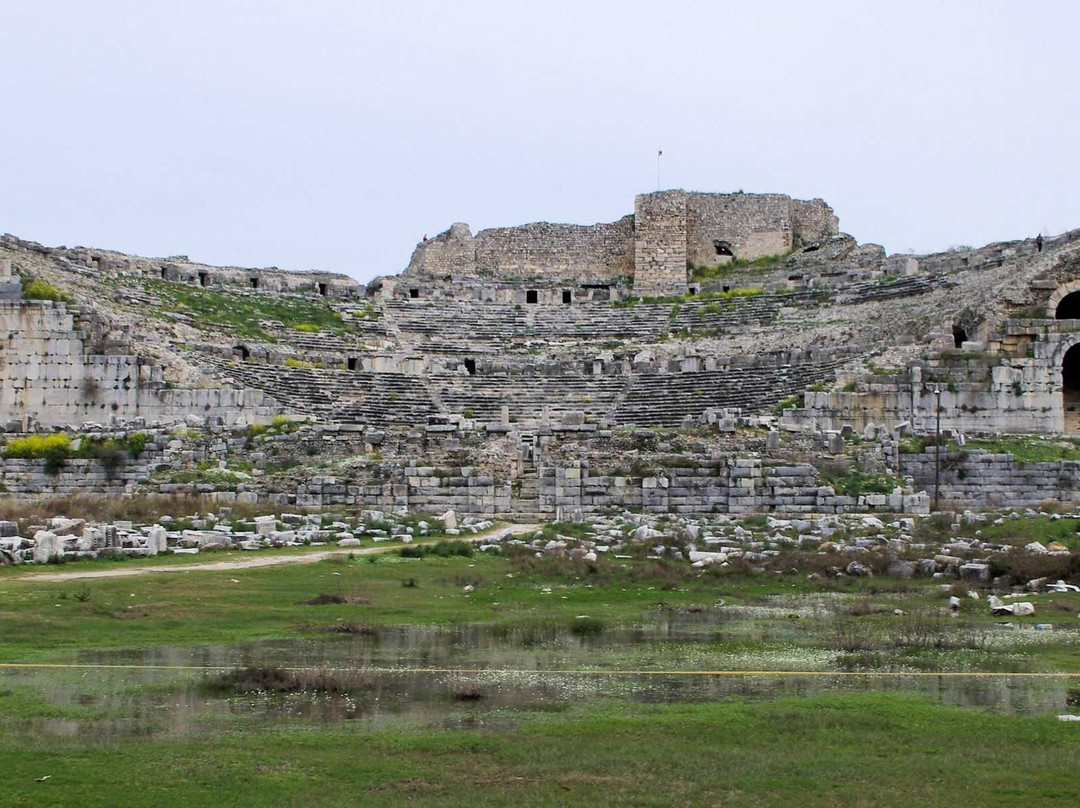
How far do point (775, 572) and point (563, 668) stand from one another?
6.36m

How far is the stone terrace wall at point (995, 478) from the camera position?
2288 cm

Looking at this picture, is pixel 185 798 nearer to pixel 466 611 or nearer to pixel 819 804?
pixel 819 804

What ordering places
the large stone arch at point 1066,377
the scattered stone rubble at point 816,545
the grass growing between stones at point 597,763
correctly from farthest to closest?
1. the large stone arch at point 1066,377
2. the scattered stone rubble at point 816,545
3. the grass growing between stones at point 597,763

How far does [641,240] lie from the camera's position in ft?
142

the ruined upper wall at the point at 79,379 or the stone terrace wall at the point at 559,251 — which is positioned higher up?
the stone terrace wall at the point at 559,251

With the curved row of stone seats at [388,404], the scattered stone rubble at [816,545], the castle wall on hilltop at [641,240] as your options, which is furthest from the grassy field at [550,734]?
the castle wall on hilltop at [641,240]

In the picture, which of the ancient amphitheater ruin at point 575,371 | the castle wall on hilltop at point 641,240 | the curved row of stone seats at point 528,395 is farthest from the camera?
the castle wall on hilltop at point 641,240

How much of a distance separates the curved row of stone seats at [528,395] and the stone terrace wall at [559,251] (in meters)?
12.4

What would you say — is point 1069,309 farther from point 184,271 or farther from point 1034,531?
point 184,271

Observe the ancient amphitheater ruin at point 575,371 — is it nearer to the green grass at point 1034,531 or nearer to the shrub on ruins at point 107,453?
the shrub on ruins at point 107,453

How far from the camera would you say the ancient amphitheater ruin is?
73.0 ft

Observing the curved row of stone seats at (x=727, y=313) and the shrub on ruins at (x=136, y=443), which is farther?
the curved row of stone seats at (x=727, y=313)

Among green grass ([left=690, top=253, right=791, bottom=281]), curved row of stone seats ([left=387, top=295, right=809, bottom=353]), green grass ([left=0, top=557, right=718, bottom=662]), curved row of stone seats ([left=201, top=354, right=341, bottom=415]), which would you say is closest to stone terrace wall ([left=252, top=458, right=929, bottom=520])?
green grass ([left=0, top=557, right=718, bottom=662])

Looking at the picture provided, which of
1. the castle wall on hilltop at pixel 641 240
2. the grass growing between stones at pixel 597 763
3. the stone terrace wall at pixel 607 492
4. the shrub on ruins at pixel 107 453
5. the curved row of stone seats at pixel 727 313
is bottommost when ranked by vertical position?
the grass growing between stones at pixel 597 763
